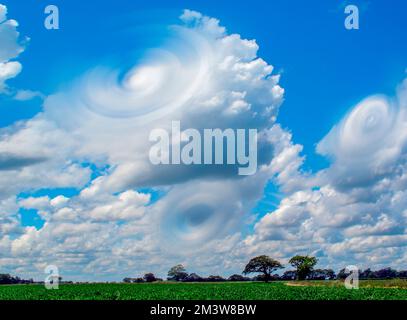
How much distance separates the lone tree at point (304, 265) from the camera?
488 ft

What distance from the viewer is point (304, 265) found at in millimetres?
149750

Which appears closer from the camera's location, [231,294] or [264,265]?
[231,294]

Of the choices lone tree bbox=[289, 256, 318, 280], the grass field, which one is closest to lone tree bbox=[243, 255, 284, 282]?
lone tree bbox=[289, 256, 318, 280]

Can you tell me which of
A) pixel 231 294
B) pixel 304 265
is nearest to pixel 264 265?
pixel 304 265

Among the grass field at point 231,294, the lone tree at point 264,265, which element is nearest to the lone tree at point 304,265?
the lone tree at point 264,265

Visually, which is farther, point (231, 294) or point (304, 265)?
point (304, 265)

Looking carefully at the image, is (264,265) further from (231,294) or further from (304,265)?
(231,294)
